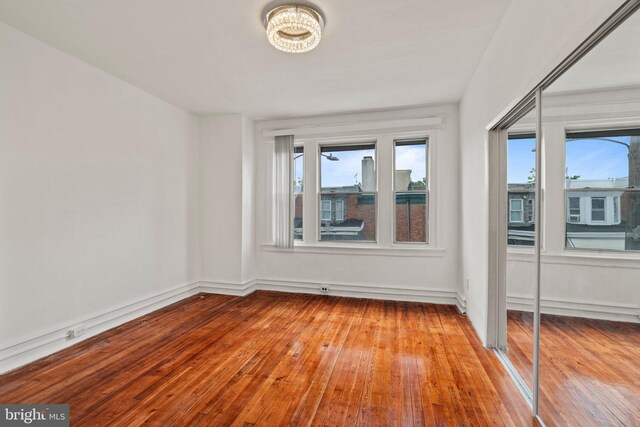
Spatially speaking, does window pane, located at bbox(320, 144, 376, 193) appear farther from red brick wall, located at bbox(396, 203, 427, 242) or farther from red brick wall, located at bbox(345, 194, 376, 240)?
red brick wall, located at bbox(396, 203, 427, 242)

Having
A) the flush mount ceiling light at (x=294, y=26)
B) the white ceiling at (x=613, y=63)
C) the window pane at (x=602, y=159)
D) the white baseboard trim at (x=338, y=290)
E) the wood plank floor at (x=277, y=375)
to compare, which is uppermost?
the flush mount ceiling light at (x=294, y=26)

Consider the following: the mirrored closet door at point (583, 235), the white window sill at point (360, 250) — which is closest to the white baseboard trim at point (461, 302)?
the white window sill at point (360, 250)

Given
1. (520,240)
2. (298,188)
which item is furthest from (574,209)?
(298,188)

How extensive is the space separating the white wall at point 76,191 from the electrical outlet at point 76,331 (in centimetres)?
9

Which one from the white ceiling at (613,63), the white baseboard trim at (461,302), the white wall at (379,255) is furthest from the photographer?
the white wall at (379,255)

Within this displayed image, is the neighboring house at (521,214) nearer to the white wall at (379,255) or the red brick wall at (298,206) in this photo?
the white wall at (379,255)

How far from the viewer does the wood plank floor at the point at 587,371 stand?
115cm

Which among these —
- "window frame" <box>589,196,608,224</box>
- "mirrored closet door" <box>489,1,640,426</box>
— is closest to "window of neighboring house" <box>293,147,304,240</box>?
"mirrored closet door" <box>489,1,640,426</box>

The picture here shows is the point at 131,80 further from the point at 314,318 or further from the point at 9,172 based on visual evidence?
the point at 314,318

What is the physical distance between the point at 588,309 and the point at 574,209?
0.47 meters

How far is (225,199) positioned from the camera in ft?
14.7

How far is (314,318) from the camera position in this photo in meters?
3.55

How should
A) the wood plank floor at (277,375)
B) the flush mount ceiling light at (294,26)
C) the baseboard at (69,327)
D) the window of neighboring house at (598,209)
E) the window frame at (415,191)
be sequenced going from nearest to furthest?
the window of neighboring house at (598,209), the wood plank floor at (277,375), the flush mount ceiling light at (294,26), the baseboard at (69,327), the window frame at (415,191)

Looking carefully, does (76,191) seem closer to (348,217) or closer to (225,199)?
(225,199)
